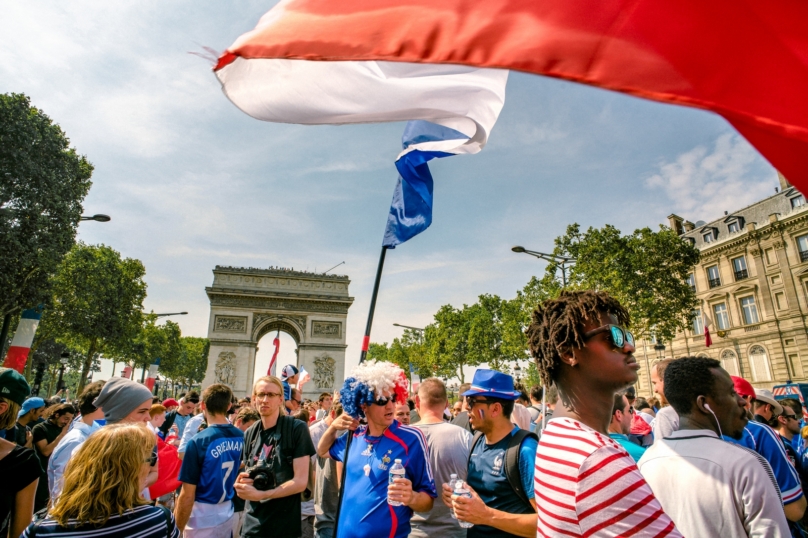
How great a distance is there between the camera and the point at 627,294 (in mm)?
25047

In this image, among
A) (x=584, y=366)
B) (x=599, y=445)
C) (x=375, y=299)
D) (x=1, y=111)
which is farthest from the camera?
(x=1, y=111)

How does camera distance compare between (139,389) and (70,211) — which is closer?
(139,389)

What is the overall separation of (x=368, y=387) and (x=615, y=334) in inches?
83.3

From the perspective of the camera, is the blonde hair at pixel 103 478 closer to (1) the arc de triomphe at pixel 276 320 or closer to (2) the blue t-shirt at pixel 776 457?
(2) the blue t-shirt at pixel 776 457

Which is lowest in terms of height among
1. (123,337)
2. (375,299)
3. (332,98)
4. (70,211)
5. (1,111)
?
(375,299)

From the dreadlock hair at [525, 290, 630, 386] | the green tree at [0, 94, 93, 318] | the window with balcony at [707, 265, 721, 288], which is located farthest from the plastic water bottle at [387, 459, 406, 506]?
the window with balcony at [707, 265, 721, 288]

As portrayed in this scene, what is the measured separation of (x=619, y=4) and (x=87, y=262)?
3583 centimetres

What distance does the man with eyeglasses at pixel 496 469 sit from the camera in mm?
2578

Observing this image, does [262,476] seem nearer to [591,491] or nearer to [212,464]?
[212,464]

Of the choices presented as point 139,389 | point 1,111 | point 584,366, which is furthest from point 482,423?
point 1,111

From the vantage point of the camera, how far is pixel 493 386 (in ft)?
11.9

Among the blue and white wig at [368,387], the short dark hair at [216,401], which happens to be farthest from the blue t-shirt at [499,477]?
the short dark hair at [216,401]

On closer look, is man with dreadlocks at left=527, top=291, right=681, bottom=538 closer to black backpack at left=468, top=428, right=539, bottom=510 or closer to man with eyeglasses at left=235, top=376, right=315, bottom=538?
black backpack at left=468, top=428, right=539, bottom=510

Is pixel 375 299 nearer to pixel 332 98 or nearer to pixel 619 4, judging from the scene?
pixel 332 98
